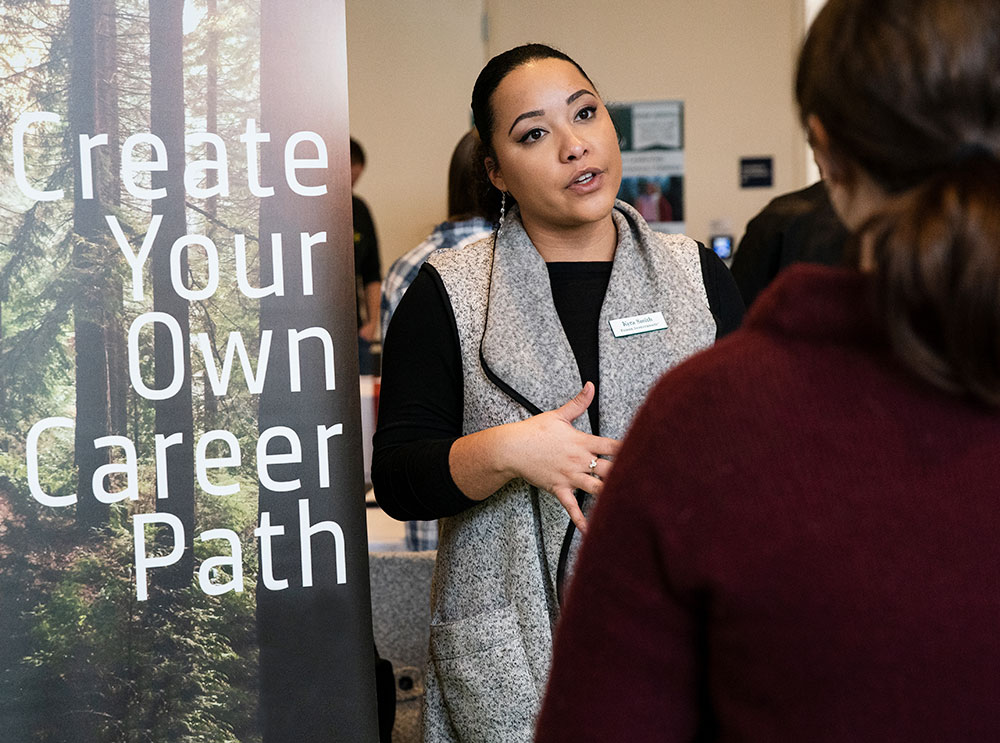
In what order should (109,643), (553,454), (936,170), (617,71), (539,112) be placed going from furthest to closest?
(617,71), (539,112), (109,643), (553,454), (936,170)

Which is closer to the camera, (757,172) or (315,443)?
(315,443)

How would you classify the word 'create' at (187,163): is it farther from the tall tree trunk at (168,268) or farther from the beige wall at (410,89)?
the beige wall at (410,89)

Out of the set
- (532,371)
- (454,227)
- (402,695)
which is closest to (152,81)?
(532,371)

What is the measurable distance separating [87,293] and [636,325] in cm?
74

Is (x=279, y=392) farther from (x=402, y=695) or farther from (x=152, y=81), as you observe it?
(x=402, y=695)

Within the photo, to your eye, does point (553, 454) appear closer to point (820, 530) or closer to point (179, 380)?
point (179, 380)

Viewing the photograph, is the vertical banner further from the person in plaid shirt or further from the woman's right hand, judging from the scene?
the person in plaid shirt

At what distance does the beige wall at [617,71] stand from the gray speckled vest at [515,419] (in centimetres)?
395

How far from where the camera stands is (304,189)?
141 cm

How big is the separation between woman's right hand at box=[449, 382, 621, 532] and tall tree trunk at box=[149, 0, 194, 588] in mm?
407

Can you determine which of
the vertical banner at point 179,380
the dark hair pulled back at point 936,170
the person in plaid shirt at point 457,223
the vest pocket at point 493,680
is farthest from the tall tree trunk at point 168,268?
the person in plaid shirt at point 457,223

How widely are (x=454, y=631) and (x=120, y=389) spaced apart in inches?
22.0

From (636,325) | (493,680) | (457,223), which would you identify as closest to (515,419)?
(636,325)

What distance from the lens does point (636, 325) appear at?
4.79 feet
